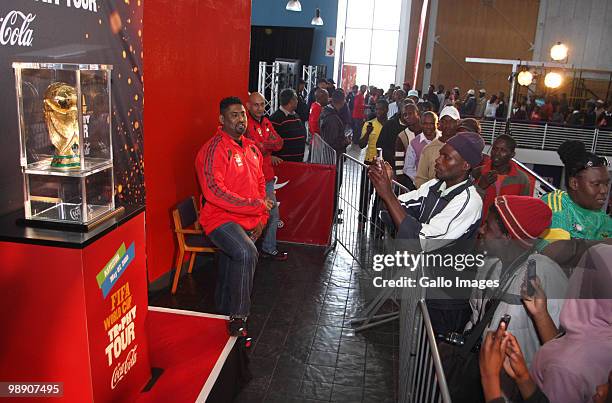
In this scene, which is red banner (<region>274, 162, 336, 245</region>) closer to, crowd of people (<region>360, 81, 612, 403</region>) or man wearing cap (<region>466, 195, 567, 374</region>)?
crowd of people (<region>360, 81, 612, 403</region>)

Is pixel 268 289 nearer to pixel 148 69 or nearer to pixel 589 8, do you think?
pixel 148 69

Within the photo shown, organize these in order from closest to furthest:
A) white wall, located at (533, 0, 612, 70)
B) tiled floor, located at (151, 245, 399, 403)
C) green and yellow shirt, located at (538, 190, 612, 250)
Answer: green and yellow shirt, located at (538, 190, 612, 250)
tiled floor, located at (151, 245, 399, 403)
white wall, located at (533, 0, 612, 70)

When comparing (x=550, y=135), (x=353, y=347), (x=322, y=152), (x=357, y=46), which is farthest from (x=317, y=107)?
(x=357, y=46)

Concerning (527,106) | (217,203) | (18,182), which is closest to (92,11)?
(18,182)

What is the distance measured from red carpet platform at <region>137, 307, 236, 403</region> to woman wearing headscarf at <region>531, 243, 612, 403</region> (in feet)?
6.35

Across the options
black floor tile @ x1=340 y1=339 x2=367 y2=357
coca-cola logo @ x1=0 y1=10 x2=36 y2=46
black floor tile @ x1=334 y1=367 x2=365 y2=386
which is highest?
coca-cola logo @ x1=0 y1=10 x2=36 y2=46

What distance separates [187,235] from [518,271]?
149 inches

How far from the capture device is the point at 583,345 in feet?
6.93

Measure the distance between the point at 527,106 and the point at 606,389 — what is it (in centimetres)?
1714

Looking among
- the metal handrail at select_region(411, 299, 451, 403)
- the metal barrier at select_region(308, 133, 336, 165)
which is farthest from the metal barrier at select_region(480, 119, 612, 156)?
the metal handrail at select_region(411, 299, 451, 403)

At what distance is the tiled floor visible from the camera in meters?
4.10

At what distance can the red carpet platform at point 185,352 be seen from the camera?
3240mm

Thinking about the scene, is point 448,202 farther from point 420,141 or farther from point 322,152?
point 322,152

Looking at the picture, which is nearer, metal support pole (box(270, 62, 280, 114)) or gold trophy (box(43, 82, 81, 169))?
gold trophy (box(43, 82, 81, 169))
